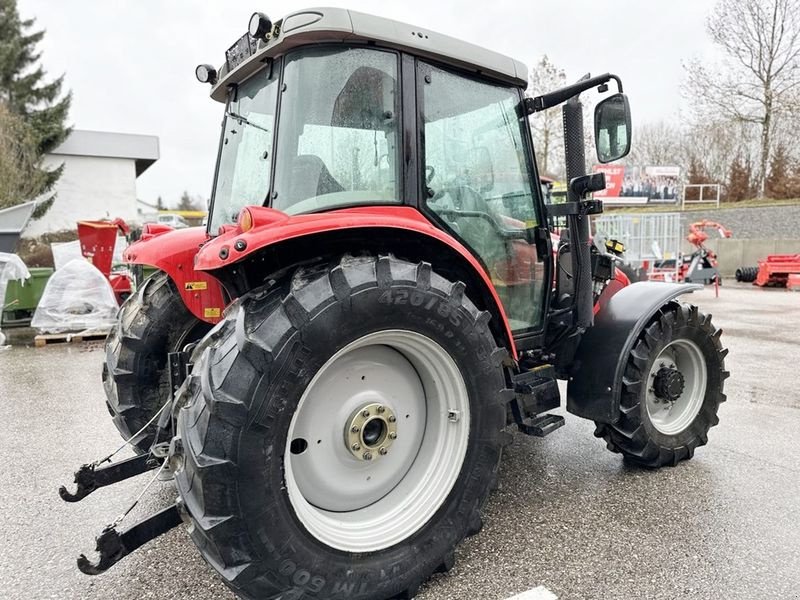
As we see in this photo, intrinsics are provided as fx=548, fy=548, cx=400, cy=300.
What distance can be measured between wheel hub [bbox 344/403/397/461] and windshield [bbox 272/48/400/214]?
0.88 m

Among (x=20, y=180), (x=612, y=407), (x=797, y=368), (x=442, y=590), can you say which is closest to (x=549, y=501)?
(x=612, y=407)

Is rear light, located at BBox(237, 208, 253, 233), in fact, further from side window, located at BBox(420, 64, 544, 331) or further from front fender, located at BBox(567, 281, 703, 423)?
front fender, located at BBox(567, 281, 703, 423)

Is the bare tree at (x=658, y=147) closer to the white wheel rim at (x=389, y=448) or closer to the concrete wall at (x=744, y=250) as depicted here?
the concrete wall at (x=744, y=250)

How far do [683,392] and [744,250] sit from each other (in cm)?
1903

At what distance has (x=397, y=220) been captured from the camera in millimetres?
2215

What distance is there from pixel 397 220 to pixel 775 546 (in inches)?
89.8

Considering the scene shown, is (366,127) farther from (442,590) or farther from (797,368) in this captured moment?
(797,368)

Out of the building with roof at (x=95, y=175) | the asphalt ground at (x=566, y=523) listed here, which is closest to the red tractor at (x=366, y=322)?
the asphalt ground at (x=566, y=523)

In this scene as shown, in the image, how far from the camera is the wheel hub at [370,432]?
225 cm

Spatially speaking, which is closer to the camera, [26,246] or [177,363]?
[177,363]

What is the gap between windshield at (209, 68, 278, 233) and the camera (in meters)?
2.56

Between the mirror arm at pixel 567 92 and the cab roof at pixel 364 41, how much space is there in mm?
150

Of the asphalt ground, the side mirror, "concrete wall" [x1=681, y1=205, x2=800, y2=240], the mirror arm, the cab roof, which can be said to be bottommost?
the asphalt ground

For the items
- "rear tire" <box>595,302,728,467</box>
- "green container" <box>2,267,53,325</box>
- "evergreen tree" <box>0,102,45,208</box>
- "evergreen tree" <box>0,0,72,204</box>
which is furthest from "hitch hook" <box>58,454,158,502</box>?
"evergreen tree" <box>0,0,72,204</box>
